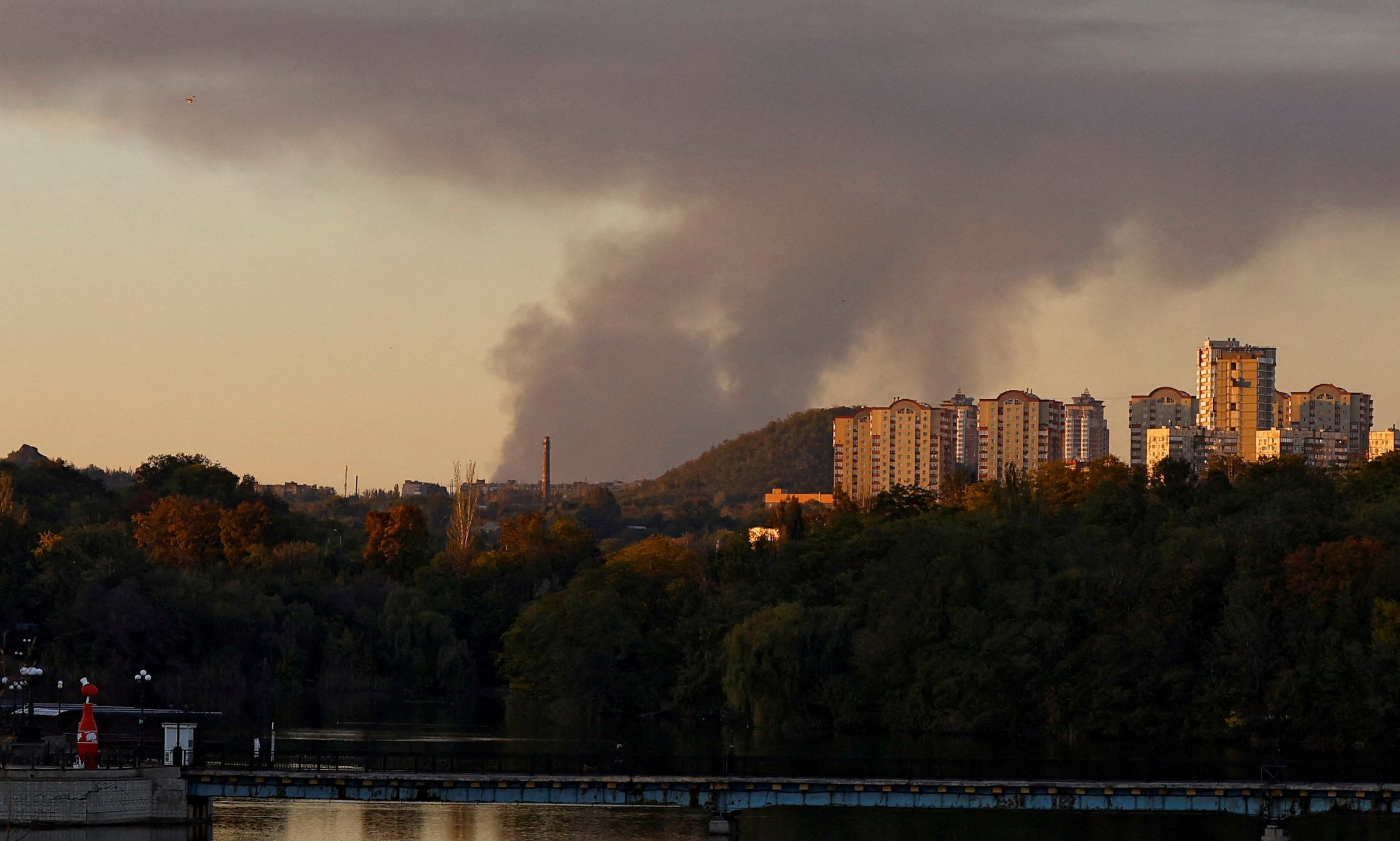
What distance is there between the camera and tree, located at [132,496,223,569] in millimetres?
100500

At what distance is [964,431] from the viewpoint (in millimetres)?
191125

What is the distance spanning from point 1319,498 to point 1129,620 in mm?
11963

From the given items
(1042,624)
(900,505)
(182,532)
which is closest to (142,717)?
(1042,624)

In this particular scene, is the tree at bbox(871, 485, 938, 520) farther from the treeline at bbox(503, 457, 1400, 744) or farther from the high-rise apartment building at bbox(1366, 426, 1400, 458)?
the high-rise apartment building at bbox(1366, 426, 1400, 458)

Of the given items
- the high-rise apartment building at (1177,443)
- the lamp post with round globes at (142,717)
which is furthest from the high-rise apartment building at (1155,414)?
the lamp post with round globes at (142,717)

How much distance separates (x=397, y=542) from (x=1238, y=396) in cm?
7680

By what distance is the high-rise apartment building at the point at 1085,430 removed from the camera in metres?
181

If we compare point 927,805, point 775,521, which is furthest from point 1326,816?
point 775,521

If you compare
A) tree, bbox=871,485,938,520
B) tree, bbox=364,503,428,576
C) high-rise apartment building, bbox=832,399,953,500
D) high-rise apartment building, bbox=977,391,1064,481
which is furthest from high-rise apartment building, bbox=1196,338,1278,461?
tree, bbox=364,503,428,576

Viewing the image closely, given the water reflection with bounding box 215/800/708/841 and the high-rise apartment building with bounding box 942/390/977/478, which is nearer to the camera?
the water reflection with bounding box 215/800/708/841

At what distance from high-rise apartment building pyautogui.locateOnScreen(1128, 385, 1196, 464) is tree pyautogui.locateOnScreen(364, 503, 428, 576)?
7660 centimetres

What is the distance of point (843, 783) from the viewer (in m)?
41.0

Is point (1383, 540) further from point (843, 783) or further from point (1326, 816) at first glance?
point (843, 783)

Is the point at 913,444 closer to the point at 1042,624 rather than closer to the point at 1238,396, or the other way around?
the point at 1238,396
